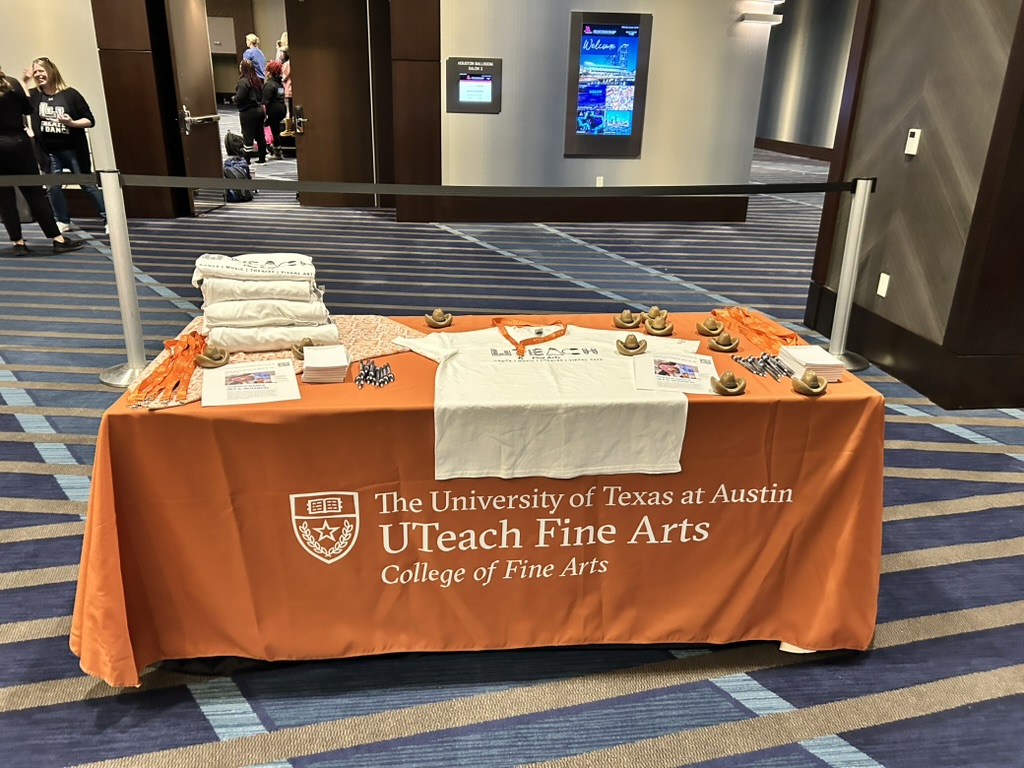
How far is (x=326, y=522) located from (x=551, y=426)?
22.7 inches

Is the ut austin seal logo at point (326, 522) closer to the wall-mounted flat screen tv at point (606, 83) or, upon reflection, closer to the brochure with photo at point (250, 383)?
the brochure with photo at point (250, 383)

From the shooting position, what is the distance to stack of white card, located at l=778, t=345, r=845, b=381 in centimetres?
192

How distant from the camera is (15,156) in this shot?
5.65m

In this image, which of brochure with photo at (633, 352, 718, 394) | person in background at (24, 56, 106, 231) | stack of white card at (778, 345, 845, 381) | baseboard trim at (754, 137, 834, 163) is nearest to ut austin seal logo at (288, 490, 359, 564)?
brochure with photo at (633, 352, 718, 394)

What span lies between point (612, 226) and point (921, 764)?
6.92 m

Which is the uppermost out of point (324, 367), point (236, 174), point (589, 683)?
point (324, 367)

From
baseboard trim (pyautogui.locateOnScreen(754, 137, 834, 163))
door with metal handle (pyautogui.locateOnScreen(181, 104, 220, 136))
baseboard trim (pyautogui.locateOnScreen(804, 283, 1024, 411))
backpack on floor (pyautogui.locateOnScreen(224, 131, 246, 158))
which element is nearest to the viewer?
baseboard trim (pyautogui.locateOnScreen(804, 283, 1024, 411))

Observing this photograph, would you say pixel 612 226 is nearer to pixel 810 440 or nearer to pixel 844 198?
pixel 844 198

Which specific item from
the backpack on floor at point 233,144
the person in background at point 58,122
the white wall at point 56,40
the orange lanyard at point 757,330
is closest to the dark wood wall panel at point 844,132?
the orange lanyard at point 757,330

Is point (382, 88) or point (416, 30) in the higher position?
point (416, 30)

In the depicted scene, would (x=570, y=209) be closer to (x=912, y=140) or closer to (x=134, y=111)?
(x=134, y=111)

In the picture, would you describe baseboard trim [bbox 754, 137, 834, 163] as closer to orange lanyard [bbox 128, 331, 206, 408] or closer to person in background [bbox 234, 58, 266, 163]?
person in background [bbox 234, 58, 266, 163]

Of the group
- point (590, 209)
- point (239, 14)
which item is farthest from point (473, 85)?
point (239, 14)

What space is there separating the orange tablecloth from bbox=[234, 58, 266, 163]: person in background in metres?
11.1
